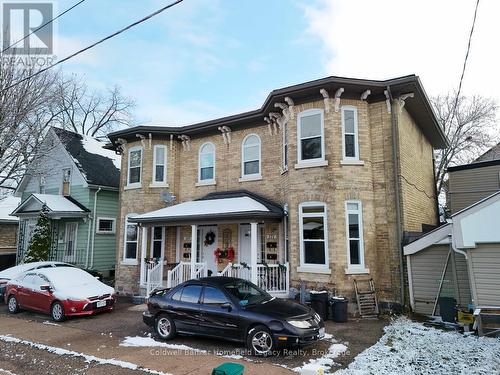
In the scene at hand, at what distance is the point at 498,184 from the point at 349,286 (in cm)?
1040

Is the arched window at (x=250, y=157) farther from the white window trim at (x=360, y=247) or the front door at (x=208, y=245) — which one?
the white window trim at (x=360, y=247)

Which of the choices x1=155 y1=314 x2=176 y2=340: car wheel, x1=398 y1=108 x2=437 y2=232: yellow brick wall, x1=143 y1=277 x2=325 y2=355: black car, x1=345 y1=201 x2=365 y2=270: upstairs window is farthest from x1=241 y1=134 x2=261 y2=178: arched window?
x1=155 y1=314 x2=176 y2=340: car wheel

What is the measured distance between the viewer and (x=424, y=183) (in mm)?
15344

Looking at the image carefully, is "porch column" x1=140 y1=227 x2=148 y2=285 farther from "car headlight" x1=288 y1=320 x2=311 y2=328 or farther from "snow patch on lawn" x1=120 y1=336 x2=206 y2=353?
"car headlight" x1=288 y1=320 x2=311 y2=328

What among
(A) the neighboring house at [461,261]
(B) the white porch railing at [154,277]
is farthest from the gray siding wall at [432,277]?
(B) the white porch railing at [154,277]

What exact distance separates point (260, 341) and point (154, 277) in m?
8.16

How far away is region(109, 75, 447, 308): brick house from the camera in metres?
11.1

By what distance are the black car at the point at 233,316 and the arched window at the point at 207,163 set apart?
7.35 meters

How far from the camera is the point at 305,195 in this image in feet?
38.1

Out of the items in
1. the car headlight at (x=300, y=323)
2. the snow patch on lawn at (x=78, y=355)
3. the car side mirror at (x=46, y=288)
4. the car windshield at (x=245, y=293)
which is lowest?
the snow patch on lawn at (x=78, y=355)

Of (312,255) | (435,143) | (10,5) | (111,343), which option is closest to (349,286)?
(312,255)

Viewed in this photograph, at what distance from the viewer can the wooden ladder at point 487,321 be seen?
8.05 m

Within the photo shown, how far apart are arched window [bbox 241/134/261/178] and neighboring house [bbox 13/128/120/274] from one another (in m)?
9.68

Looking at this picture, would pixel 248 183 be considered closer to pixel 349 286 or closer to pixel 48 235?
pixel 349 286
